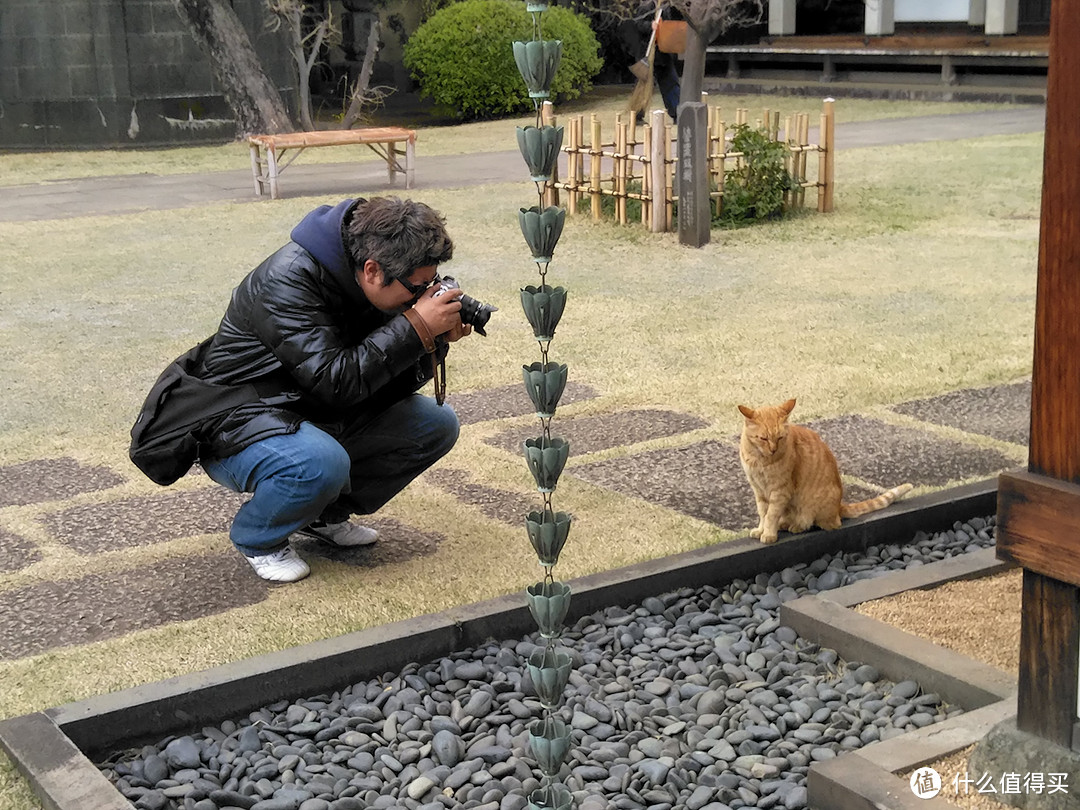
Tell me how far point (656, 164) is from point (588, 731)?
747cm

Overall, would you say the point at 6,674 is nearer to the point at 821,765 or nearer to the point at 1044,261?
the point at 821,765

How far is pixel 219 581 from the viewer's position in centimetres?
429

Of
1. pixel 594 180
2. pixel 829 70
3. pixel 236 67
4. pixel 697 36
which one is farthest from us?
pixel 829 70

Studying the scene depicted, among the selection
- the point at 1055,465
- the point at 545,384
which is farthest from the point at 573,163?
the point at 545,384

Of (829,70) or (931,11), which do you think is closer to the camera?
(931,11)

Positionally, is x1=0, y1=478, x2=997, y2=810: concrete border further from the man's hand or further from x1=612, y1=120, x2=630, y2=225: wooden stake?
x1=612, y1=120, x2=630, y2=225: wooden stake

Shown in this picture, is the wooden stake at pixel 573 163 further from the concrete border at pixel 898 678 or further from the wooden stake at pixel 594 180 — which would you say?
the concrete border at pixel 898 678

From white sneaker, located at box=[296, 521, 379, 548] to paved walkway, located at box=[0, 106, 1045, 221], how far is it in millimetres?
8974

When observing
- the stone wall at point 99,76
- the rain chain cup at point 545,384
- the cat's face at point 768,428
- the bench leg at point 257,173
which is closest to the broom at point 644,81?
the bench leg at point 257,173

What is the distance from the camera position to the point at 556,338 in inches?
300

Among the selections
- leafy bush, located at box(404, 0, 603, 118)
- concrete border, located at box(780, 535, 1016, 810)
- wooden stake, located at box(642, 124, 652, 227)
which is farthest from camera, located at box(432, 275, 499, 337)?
leafy bush, located at box(404, 0, 603, 118)

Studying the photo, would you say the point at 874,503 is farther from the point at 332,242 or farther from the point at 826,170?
the point at 826,170

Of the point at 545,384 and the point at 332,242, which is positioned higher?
the point at 332,242

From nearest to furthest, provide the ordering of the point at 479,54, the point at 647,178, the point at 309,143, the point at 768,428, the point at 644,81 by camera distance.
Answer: the point at 768,428 < the point at 647,178 < the point at 309,143 < the point at 644,81 < the point at 479,54
